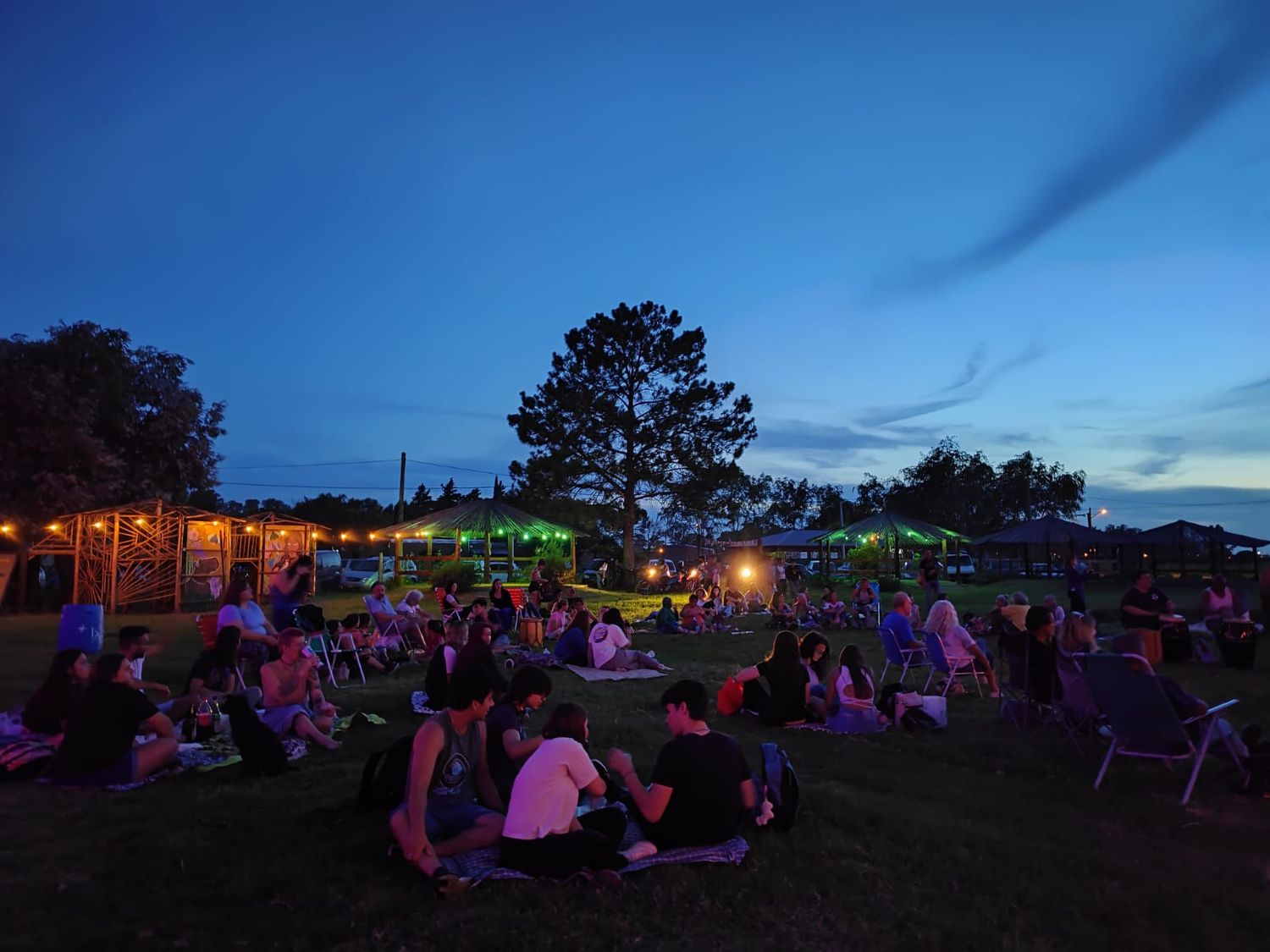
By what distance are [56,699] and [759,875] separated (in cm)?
546

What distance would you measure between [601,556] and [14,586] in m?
25.1

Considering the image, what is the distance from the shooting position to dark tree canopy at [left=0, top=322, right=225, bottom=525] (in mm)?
21641

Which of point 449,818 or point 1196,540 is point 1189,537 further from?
point 449,818

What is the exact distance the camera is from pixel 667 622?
16391 mm

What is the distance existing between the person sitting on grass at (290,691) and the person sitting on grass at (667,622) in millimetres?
9966

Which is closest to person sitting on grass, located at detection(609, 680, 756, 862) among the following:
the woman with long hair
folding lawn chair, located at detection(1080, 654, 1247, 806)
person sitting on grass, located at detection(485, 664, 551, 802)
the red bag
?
person sitting on grass, located at detection(485, 664, 551, 802)

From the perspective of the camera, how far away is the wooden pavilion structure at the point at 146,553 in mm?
21375

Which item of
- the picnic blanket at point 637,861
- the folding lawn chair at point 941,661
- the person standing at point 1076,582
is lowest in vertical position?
the picnic blanket at point 637,861

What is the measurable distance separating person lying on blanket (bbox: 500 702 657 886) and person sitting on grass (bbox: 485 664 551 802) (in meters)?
0.71

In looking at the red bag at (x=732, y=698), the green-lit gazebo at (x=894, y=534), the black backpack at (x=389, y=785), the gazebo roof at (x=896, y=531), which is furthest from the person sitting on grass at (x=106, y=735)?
the gazebo roof at (x=896, y=531)

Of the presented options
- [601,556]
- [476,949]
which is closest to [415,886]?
[476,949]

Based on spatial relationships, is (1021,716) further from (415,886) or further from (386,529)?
(386,529)

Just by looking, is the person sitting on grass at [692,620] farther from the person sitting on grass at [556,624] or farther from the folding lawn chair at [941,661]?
the folding lawn chair at [941,661]

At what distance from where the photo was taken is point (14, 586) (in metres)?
23.1
